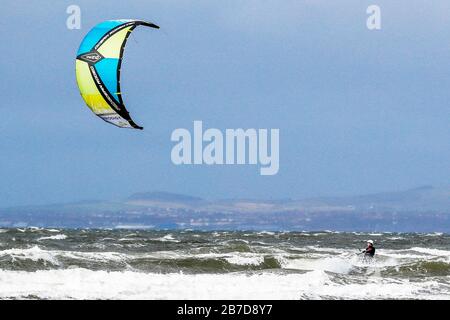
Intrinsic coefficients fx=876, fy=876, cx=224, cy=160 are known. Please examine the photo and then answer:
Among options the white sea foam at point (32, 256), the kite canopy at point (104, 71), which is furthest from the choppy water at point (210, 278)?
the kite canopy at point (104, 71)

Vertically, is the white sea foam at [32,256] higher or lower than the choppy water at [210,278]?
higher

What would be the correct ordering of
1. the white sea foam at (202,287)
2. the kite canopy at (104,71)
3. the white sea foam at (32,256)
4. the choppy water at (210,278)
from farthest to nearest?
the white sea foam at (32,256) < the kite canopy at (104,71) < the choppy water at (210,278) < the white sea foam at (202,287)

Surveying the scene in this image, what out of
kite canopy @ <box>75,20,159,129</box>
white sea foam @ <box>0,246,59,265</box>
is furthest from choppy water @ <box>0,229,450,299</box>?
kite canopy @ <box>75,20,159,129</box>

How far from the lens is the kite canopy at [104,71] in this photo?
1997cm

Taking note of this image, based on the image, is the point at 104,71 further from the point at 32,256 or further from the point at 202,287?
the point at 202,287

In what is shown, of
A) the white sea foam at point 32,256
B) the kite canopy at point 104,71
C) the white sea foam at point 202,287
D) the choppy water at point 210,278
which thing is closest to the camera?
the white sea foam at point 202,287

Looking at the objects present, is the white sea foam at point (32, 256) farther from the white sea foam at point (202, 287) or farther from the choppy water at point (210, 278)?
Answer: the white sea foam at point (202, 287)

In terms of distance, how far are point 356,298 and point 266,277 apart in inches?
137

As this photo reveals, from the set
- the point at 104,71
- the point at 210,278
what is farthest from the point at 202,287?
the point at 104,71

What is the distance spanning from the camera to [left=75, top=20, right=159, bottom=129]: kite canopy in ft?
65.5
